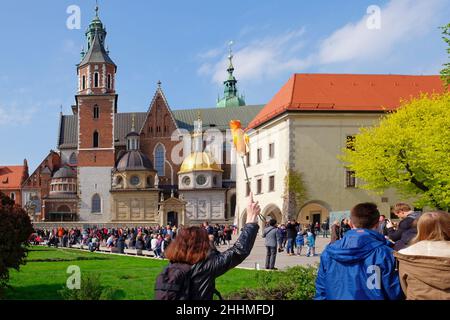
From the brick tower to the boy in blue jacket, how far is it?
70.3 m

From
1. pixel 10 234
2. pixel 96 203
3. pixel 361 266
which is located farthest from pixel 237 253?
pixel 96 203

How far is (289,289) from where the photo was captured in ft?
36.1

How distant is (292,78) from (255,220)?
41591mm

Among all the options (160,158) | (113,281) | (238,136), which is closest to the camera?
(238,136)

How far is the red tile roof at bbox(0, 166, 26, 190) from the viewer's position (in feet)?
292

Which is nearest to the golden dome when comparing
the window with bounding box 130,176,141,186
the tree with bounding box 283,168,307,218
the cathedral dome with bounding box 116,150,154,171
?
the cathedral dome with bounding box 116,150,154,171

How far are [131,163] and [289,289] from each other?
65157 millimetres

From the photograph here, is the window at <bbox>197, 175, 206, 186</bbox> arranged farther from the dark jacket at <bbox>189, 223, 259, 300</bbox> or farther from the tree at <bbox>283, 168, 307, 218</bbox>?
the dark jacket at <bbox>189, 223, 259, 300</bbox>

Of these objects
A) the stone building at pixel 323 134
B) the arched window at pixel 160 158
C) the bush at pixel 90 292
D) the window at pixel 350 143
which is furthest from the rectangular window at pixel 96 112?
the bush at pixel 90 292

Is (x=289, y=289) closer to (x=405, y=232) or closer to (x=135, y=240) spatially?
(x=405, y=232)

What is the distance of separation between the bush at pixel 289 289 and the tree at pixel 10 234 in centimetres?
492

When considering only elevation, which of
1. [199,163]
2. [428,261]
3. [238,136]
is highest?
[199,163]

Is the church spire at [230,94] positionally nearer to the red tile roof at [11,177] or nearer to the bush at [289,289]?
the red tile roof at [11,177]

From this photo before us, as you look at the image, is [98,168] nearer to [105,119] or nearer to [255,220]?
[105,119]
